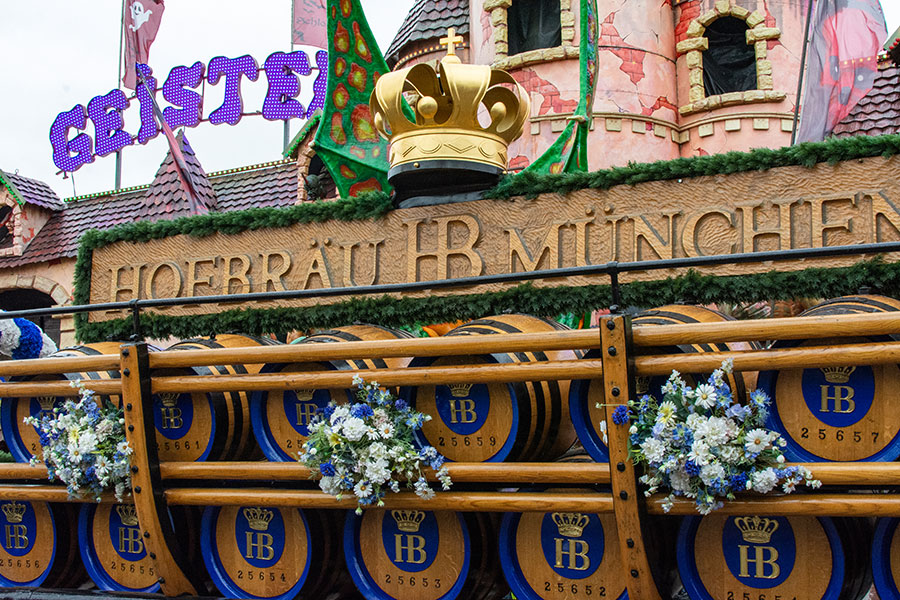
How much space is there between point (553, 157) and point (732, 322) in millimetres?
2725

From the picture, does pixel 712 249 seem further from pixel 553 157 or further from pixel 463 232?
pixel 553 157

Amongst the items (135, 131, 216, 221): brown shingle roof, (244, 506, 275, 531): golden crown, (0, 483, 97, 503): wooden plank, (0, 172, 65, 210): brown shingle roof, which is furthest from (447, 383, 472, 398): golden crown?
(0, 172, 65, 210): brown shingle roof

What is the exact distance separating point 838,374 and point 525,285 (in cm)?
151

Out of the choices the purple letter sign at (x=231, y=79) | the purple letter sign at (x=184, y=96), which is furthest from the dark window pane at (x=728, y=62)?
the purple letter sign at (x=184, y=96)

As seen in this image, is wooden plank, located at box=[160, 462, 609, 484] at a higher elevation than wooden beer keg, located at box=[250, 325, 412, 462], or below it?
below

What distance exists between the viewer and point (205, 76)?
56.9ft

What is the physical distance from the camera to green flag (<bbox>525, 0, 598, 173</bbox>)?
17.6ft

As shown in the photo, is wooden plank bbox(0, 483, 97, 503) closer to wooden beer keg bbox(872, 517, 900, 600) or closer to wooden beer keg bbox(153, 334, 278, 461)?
wooden beer keg bbox(153, 334, 278, 461)

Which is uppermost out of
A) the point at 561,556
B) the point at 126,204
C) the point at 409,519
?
the point at 126,204

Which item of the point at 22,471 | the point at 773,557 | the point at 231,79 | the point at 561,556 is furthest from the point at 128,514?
the point at 231,79

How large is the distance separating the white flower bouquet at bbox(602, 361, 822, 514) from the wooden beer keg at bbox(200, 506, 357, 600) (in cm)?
159

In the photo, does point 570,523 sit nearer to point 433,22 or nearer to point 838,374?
point 838,374

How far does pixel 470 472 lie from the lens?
130 inches

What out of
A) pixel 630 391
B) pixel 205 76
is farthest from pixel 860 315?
pixel 205 76
